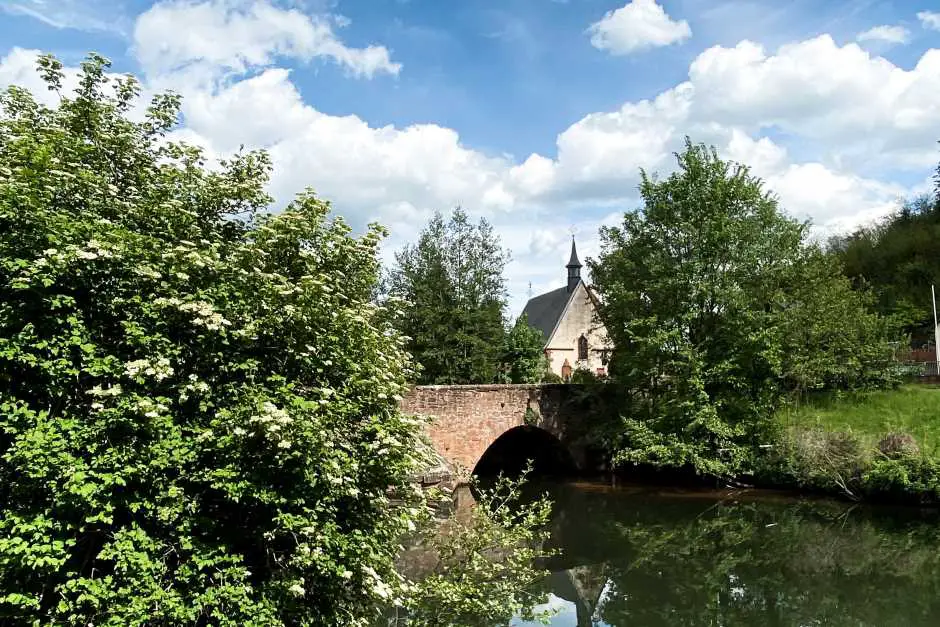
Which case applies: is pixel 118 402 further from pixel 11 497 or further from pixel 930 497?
pixel 930 497

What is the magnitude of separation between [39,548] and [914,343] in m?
41.4

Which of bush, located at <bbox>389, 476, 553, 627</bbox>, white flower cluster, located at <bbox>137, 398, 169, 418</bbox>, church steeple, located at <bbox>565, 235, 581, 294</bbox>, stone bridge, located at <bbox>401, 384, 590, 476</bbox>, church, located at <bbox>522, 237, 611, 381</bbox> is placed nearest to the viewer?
white flower cluster, located at <bbox>137, 398, 169, 418</bbox>

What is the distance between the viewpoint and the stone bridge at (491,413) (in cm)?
1994

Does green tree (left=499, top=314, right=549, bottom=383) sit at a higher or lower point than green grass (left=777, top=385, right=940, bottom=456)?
higher

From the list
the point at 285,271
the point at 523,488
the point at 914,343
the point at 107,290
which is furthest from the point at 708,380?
the point at 914,343

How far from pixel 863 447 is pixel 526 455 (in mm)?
12730

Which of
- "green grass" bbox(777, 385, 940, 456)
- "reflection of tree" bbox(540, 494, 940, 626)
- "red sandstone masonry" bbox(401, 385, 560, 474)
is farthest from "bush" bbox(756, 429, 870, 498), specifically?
"red sandstone masonry" bbox(401, 385, 560, 474)

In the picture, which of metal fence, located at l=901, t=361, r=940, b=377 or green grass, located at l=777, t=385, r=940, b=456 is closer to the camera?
green grass, located at l=777, t=385, r=940, b=456

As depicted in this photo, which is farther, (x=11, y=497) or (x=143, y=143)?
(x=143, y=143)

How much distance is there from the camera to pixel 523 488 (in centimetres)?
2322

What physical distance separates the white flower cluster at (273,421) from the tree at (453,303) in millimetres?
22689

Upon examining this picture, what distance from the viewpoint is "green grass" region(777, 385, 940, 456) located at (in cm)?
1836

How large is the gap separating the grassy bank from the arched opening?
693 centimetres

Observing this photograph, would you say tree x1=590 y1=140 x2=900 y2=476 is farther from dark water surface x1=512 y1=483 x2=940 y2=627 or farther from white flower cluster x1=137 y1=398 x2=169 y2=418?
white flower cluster x1=137 y1=398 x2=169 y2=418
